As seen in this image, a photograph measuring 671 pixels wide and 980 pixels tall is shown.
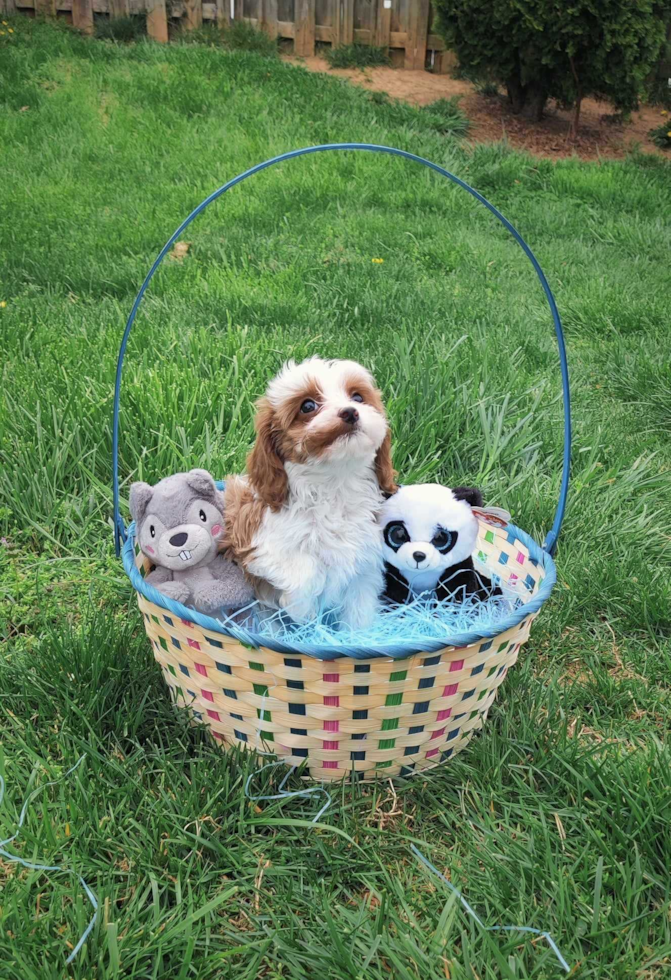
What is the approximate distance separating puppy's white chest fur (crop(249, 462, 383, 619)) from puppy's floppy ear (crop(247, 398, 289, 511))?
3 cm

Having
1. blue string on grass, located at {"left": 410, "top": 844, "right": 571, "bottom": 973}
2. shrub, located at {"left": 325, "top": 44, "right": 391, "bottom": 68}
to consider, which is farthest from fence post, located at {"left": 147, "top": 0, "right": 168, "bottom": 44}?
blue string on grass, located at {"left": 410, "top": 844, "right": 571, "bottom": 973}

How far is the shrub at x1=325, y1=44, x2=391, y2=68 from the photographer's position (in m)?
8.55

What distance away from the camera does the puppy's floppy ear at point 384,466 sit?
70.6 inches

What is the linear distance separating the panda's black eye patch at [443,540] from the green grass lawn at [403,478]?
414 mm

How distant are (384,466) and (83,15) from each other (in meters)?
8.57

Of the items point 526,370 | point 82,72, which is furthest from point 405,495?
point 82,72

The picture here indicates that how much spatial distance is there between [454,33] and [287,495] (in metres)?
6.86

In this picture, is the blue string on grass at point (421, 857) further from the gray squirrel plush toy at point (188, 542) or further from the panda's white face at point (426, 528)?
the panda's white face at point (426, 528)

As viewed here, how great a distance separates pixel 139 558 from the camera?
77.2 inches

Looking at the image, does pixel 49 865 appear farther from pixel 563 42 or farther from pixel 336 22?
pixel 336 22

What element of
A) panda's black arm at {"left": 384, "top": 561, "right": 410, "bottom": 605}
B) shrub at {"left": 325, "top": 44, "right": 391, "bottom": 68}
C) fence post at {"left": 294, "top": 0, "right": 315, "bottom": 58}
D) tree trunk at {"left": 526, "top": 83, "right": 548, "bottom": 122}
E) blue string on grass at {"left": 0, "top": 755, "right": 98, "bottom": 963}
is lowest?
blue string on grass at {"left": 0, "top": 755, "right": 98, "bottom": 963}

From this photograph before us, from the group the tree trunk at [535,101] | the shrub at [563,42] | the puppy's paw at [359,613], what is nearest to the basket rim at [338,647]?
the puppy's paw at [359,613]

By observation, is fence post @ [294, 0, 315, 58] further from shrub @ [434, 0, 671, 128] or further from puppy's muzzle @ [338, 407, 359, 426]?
puppy's muzzle @ [338, 407, 359, 426]

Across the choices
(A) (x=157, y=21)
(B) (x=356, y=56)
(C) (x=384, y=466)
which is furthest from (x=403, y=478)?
(A) (x=157, y=21)
